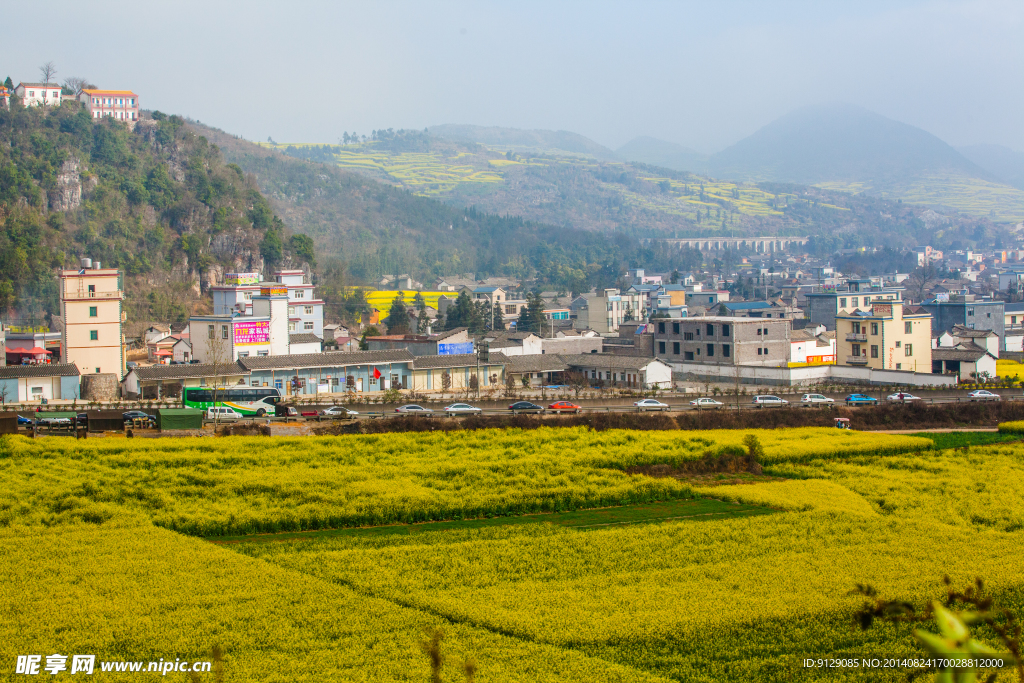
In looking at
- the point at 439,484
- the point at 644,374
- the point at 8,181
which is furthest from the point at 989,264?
the point at 439,484

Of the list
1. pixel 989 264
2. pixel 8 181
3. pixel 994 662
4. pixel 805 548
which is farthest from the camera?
pixel 989 264

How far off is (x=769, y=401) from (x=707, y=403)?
2.12m

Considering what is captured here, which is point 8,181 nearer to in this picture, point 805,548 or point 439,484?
point 439,484

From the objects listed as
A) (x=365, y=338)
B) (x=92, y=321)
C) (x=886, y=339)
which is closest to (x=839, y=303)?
(x=886, y=339)

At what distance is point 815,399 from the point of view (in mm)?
32688

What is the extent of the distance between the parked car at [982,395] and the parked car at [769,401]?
6526 mm

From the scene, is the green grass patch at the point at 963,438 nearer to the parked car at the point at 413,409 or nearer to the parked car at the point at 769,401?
the parked car at the point at 769,401

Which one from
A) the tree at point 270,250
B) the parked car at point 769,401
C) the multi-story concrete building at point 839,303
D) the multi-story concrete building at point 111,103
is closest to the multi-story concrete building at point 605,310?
the multi-story concrete building at point 839,303

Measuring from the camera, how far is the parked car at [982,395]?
1258 inches

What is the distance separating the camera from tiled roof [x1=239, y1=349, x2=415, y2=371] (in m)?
35.9

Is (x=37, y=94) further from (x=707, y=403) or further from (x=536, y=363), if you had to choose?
(x=707, y=403)

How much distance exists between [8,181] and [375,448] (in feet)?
168

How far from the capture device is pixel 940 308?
5266 cm

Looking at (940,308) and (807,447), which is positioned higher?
(940,308)
